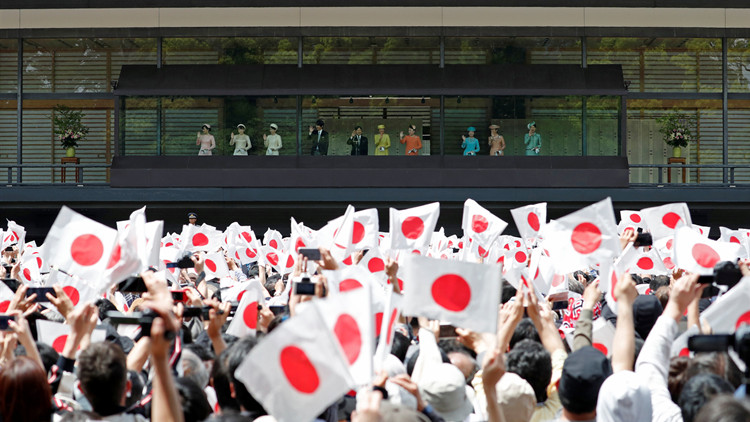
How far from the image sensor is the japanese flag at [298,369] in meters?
3.74

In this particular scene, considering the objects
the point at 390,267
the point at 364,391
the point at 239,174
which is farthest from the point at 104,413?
the point at 239,174

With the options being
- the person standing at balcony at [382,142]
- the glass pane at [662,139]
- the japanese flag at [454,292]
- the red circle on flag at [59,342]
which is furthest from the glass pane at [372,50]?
the japanese flag at [454,292]

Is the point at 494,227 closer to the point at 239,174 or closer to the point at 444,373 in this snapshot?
the point at 444,373

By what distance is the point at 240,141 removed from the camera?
93.0 ft

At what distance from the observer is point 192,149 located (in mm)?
28562

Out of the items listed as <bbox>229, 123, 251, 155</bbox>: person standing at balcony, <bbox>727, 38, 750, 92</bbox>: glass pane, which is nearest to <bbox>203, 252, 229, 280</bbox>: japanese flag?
<bbox>229, 123, 251, 155</bbox>: person standing at balcony

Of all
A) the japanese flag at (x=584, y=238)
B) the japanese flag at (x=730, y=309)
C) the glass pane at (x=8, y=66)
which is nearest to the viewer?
the japanese flag at (x=730, y=309)

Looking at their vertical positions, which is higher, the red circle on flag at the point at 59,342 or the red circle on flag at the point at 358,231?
the red circle on flag at the point at 358,231

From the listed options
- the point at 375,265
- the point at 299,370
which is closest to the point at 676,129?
the point at 375,265

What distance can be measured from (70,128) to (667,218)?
23390mm

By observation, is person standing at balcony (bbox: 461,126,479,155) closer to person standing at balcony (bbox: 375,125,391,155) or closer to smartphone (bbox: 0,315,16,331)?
person standing at balcony (bbox: 375,125,391,155)

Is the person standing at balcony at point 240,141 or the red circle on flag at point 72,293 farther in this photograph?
the person standing at balcony at point 240,141

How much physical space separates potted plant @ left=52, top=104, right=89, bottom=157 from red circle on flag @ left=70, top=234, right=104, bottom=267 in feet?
80.5

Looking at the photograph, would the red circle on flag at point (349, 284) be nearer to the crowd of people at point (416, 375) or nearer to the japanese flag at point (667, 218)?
the crowd of people at point (416, 375)
